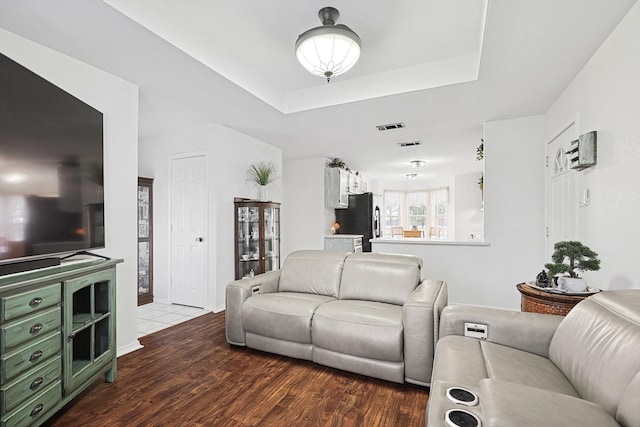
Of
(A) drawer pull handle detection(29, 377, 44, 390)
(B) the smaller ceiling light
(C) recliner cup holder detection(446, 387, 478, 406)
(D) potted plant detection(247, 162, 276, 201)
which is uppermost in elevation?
(D) potted plant detection(247, 162, 276, 201)

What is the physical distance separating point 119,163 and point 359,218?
16.7 feet

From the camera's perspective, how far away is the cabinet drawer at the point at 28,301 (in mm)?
1486

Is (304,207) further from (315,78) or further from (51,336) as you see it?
(51,336)

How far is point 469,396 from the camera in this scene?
118 centimetres

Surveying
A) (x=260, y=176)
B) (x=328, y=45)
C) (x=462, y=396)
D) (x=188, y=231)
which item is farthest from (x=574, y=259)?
(x=188, y=231)

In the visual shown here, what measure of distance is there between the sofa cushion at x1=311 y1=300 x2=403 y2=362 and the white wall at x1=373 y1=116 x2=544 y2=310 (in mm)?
2055

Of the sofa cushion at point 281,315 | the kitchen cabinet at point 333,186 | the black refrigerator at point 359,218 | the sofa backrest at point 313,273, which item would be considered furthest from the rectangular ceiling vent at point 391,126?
the black refrigerator at point 359,218

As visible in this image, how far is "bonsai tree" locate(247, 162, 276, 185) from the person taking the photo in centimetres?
478

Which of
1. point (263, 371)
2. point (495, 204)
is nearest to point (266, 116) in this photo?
point (263, 371)

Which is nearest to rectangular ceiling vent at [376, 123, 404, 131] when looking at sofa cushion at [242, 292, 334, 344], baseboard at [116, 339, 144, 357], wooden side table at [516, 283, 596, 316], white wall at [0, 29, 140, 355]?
sofa cushion at [242, 292, 334, 344]

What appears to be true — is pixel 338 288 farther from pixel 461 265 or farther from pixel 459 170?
pixel 459 170

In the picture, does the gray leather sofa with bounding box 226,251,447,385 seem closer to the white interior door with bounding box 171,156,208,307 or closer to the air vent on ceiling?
the white interior door with bounding box 171,156,208,307

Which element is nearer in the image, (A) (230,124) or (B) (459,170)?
(A) (230,124)

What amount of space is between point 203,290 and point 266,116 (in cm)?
239
